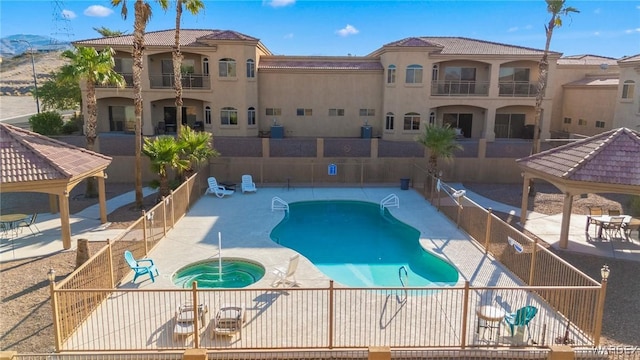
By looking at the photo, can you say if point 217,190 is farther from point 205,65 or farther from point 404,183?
point 205,65

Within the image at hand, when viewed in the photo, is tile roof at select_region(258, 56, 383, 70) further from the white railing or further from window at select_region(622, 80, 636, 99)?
window at select_region(622, 80, 636, 99)

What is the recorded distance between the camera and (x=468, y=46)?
37.7m

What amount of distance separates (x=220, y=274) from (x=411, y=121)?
24735mm

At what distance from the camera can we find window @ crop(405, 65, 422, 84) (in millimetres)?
35125

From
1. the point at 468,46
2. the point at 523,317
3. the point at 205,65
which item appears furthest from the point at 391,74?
the point at 523,317

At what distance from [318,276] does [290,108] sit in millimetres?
24361

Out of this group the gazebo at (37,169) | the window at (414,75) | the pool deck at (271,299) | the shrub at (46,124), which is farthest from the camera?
the window at (414,75)

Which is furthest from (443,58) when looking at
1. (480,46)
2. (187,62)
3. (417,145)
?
(187,62)

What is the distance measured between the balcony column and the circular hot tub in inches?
1083

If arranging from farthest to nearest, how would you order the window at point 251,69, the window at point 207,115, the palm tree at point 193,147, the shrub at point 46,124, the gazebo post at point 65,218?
the window at point 207,115
the window at point 251,69
the shrub at point 46,124
the palm tree at point 193,147
the gazebo post at point 65,218

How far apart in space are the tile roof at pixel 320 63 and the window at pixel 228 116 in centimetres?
398

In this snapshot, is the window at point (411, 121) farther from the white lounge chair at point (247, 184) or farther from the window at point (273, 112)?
the white lounge chair at point (247, 184)

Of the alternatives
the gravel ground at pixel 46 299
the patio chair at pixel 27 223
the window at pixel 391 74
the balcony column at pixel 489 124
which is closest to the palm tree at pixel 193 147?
the gravel ground at pixel 46 299

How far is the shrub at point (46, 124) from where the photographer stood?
1335 inches
